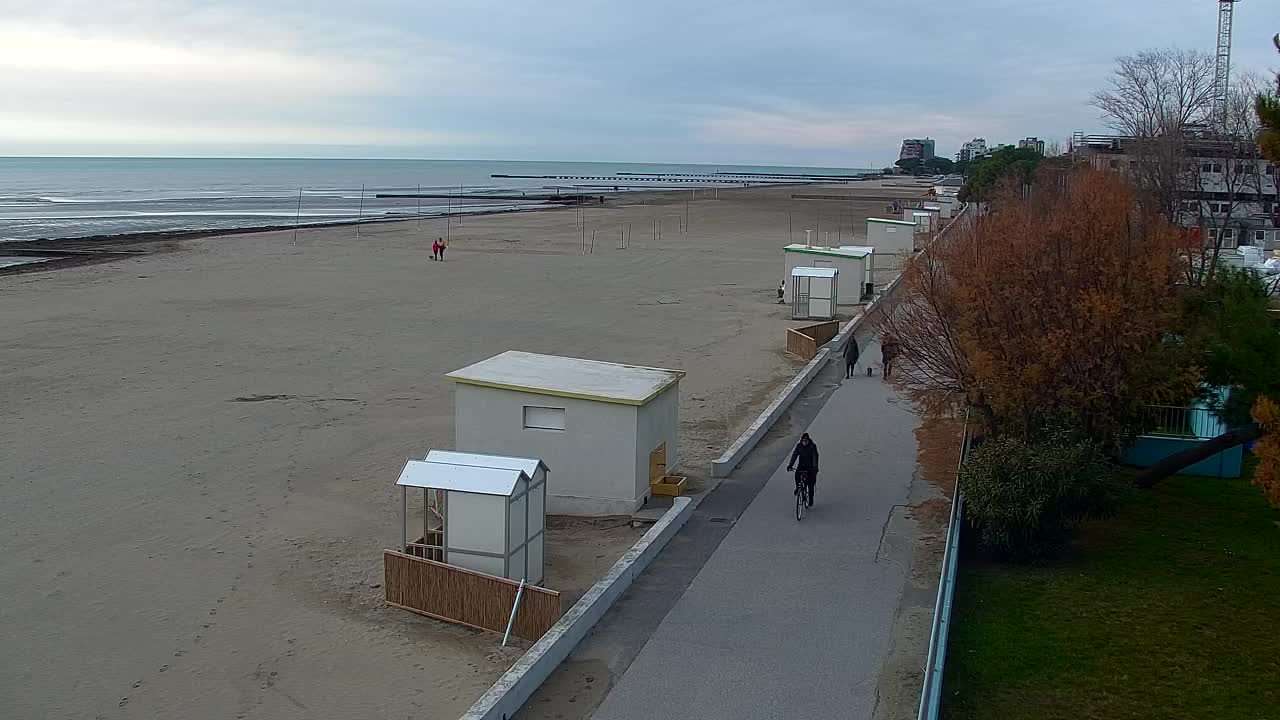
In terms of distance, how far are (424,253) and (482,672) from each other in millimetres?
48571

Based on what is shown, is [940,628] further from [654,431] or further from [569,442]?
[569,442]

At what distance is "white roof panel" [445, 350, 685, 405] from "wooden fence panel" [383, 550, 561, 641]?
3370 mm

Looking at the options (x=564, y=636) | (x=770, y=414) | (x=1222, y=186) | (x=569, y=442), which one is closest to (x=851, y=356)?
(x=770, y=414)

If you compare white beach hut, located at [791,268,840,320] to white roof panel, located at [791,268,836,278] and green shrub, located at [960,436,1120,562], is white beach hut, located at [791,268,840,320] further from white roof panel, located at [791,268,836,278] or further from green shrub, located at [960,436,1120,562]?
green shrub, located at [960,436,1120,562]

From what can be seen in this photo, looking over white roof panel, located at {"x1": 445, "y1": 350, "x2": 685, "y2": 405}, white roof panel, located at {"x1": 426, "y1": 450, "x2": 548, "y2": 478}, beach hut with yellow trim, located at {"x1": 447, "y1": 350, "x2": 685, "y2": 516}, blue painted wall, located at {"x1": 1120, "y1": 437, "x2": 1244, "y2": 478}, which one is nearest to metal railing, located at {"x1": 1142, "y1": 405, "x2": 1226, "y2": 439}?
blue painted wall, located at {"x1": 1120, "y1": 437, "x2": 1244, "y2": 478}

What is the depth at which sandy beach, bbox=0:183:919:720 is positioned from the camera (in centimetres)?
1159

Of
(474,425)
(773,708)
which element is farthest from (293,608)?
(773,708)

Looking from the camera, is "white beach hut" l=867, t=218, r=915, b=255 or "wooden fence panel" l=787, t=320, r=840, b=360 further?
"white beach hut" l=867, t=218, r=915, b=255

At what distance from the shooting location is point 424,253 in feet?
191

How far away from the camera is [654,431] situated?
16.0 meters

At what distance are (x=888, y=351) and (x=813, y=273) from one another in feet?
43.1

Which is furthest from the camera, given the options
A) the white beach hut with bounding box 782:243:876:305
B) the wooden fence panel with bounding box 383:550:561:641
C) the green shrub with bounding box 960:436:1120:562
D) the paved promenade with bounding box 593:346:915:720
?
the white beach hut with bounding box 782:243:876:305

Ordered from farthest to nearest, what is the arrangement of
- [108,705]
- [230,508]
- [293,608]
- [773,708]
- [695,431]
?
[695,431] < [230,508] < [293,608] < [108,705] < [773,708]

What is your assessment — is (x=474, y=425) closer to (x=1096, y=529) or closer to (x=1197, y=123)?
(x=1096, y=529)
